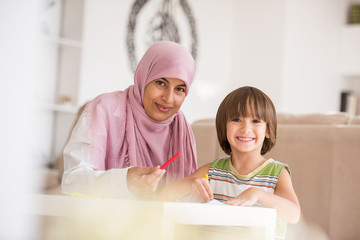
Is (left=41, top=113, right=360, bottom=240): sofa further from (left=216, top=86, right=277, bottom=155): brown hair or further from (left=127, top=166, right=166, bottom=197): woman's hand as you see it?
(left=127, top=166, right=166, bottom=197): woman's hand

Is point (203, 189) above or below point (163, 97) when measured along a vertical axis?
below

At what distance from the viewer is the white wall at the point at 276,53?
195 inches

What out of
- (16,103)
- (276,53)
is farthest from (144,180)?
(276,53)

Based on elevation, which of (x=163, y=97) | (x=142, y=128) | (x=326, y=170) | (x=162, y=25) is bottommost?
(x=326, y=170)

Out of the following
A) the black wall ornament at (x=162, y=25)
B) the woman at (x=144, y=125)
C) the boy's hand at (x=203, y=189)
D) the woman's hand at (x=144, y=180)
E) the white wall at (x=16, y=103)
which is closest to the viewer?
the white wall at (x=16, y=103)

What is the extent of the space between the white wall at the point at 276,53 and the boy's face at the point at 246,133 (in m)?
3.61

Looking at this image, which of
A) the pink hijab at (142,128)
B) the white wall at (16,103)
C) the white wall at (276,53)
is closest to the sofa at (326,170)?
the pink hijab at (142,128)

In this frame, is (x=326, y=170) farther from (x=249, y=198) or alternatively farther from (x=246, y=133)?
(x=249, y=198)

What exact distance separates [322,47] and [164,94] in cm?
403

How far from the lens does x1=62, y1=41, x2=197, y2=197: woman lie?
141 cm

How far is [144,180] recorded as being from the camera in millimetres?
953

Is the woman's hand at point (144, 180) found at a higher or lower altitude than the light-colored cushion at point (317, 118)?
lower

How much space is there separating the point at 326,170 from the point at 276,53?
3.34 metres

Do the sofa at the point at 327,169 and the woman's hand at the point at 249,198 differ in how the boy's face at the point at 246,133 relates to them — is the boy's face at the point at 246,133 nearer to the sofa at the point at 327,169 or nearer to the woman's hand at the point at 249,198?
the woman's hand at the point at 249,198
